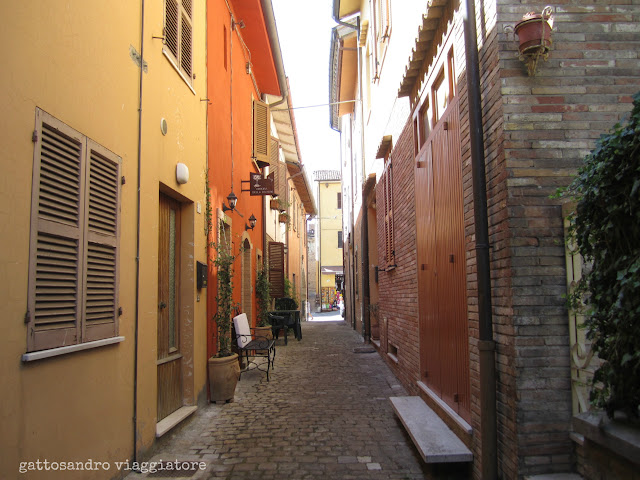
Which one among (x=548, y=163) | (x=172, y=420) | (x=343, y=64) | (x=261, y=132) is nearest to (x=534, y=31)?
(x=548, y=163)

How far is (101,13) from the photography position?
3.70 meters

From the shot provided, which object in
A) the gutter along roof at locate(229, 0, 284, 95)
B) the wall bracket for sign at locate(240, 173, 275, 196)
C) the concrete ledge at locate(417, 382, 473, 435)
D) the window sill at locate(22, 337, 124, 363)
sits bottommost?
the concrete ledge at locate(417, 382, 473, 435)

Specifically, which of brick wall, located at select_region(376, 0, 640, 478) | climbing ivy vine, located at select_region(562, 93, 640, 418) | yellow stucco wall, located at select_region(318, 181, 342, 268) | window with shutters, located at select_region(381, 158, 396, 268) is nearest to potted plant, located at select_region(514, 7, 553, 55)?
brick wall, located at select_region(376, 0, 640, 478)

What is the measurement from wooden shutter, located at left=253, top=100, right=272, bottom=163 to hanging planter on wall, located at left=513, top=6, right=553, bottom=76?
8.62 meters

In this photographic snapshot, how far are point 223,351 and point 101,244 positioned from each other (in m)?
3.44

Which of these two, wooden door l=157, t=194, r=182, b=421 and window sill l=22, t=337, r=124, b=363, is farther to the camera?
wooden door l=157, t=194, r=182, b=421

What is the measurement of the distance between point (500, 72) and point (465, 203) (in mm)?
1079

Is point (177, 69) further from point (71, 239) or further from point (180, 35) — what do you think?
point (71, 239)

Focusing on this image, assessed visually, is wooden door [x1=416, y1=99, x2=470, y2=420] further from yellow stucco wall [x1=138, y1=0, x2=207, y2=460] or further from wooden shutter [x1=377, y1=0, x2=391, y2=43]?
wooden shutter [x1=377, y1=0, x2=391, y2=43]

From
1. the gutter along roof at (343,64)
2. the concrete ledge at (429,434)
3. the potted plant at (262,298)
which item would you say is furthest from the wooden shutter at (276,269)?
the concrete ledge at (429,434)

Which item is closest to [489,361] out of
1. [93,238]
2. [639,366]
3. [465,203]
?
[465,203]

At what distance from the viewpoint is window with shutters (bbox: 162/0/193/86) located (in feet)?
17.9

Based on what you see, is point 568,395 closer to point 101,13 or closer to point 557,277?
point 557,277

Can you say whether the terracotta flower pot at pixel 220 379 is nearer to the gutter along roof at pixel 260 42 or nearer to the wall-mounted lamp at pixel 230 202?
the wall-mounted lamp at pixel 230 202
